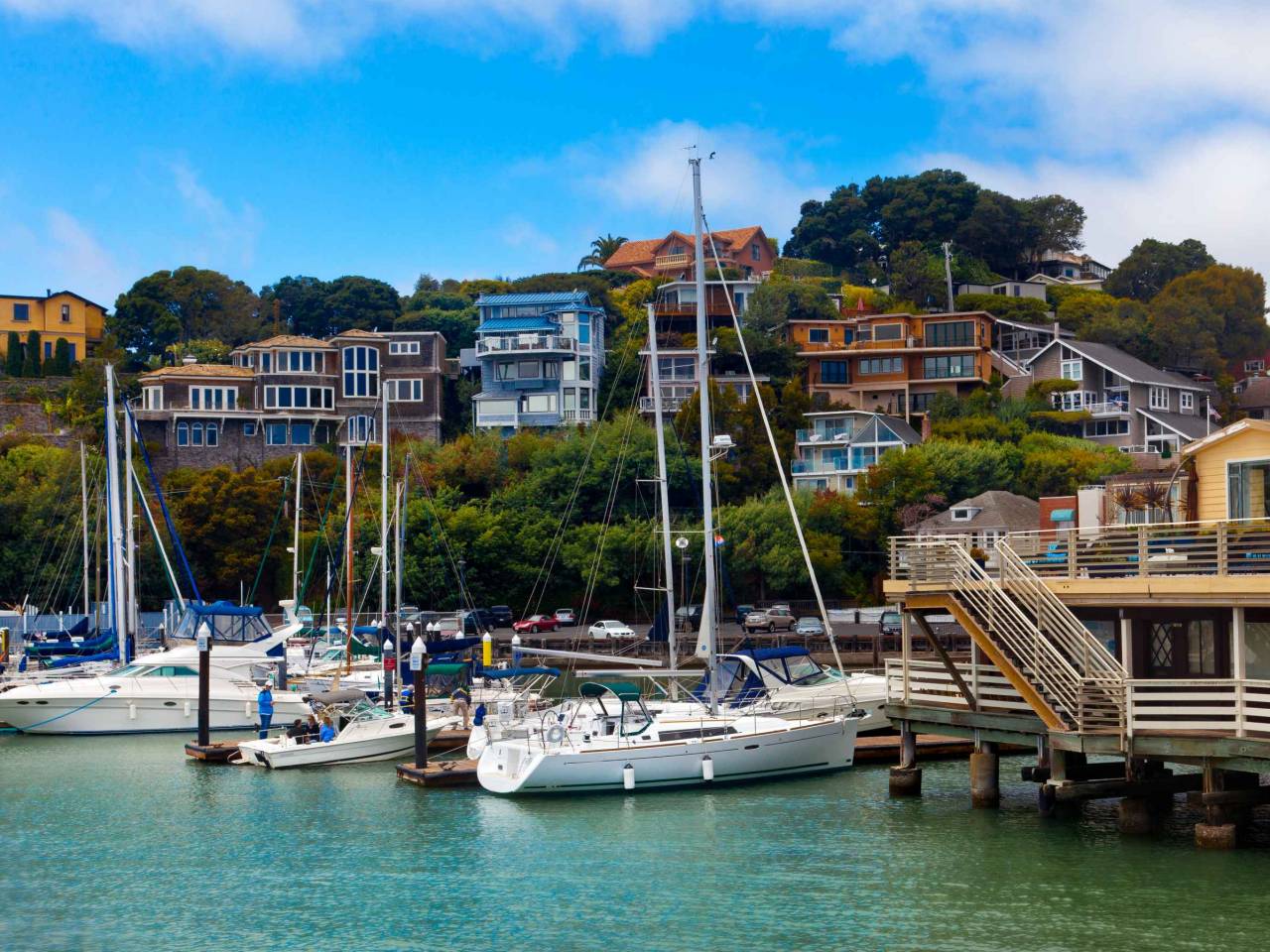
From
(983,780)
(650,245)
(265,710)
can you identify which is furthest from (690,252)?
(983,780)

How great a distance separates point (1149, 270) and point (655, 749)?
116166 millimetres

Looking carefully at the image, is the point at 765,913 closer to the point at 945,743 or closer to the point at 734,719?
the point at 734,719

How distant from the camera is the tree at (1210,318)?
4692 inches

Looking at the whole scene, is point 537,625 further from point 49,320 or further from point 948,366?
point 49,320

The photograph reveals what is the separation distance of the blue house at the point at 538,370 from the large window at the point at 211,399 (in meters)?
15.9

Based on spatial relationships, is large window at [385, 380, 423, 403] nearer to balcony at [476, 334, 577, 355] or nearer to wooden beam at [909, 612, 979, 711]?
balcony at [476, 334, 577, 355]

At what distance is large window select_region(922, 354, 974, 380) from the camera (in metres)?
108

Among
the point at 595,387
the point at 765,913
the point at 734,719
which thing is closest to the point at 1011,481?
the point at 595,387

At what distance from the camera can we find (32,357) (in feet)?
392

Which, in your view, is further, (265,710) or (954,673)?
(265,710)

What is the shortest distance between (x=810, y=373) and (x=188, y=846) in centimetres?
8281

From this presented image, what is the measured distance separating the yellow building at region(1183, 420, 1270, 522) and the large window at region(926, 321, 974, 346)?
79.0m

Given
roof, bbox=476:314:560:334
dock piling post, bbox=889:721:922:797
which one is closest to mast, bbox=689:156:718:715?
dock piling post, bbox=889:721:922:797

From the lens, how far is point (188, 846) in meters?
32.7
